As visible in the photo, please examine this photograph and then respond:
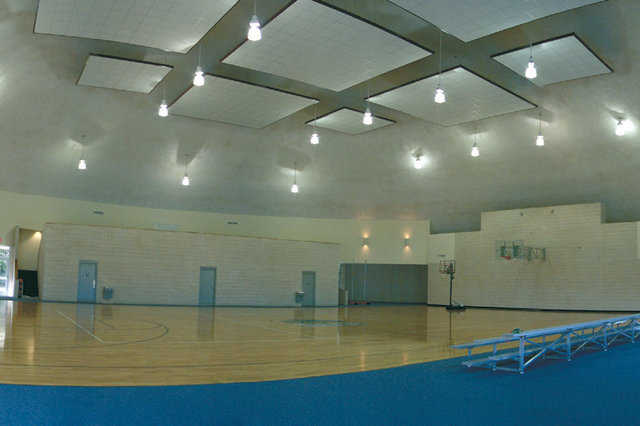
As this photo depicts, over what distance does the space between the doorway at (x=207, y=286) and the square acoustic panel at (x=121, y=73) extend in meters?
11.0

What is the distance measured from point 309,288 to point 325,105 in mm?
11534

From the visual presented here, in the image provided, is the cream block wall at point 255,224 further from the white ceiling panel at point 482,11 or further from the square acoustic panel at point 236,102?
the white ceiling panel at point 482,11

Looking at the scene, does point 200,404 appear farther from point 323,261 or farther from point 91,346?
point 323,261

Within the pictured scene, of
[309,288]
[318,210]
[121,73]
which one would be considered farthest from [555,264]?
[121,73]

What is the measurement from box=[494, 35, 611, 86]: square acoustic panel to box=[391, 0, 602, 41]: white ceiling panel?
2.19m

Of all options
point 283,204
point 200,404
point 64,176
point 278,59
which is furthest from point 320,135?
point 200,404

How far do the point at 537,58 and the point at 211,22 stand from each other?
8383 millimetres

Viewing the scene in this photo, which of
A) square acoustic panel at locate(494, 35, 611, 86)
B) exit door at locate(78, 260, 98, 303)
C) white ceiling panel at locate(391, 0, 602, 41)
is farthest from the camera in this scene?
exit door at locate(78, 260, 98, 303)

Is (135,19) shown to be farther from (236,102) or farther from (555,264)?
(555,264)

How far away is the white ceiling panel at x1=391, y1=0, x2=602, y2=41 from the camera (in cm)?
1047

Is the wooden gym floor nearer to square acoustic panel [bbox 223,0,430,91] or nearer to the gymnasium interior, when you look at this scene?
the gymnasium interior

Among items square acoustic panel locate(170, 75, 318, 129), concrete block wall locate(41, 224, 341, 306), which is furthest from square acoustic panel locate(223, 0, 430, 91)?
concrete block wall locate(41, 224, 341, 306)

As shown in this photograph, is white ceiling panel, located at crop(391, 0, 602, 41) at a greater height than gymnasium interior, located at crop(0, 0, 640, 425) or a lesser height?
greater

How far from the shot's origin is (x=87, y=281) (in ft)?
74.6
